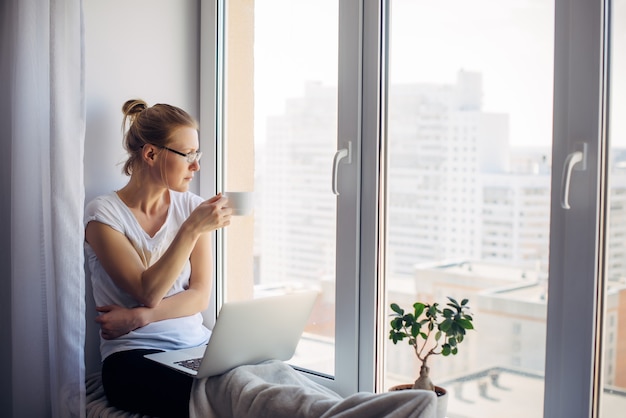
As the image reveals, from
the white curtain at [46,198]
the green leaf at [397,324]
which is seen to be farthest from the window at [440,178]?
the white curtain at [46,198]

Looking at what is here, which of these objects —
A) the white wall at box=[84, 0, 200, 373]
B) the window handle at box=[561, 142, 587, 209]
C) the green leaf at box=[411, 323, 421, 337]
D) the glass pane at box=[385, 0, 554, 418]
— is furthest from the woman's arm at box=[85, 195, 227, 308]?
the window handle at box=[561, 142, 587, 209]

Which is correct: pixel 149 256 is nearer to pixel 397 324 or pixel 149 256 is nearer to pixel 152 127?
pixel 152 127

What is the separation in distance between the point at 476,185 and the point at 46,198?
1105mm

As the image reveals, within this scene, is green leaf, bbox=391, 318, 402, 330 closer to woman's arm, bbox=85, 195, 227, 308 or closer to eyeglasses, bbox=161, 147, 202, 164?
woman's arm, bbox=85, 195, 227, 308

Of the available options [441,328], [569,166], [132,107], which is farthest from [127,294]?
[569,166]

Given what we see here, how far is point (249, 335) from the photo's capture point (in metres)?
1.61

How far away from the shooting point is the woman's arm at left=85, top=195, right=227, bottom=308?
6.04ft

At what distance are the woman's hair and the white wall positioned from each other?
0.12 metres

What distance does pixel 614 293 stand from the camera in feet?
4.74

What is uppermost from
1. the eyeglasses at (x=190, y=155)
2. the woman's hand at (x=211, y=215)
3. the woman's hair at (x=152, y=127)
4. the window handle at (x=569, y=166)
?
the woman's hair at (x=152, y=127)

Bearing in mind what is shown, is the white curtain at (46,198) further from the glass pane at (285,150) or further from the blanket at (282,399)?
the glass pane at (285,150)

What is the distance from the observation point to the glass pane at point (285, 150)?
1.97 metres

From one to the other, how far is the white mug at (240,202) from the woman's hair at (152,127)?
279 millimetres

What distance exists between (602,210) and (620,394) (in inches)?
15.5
